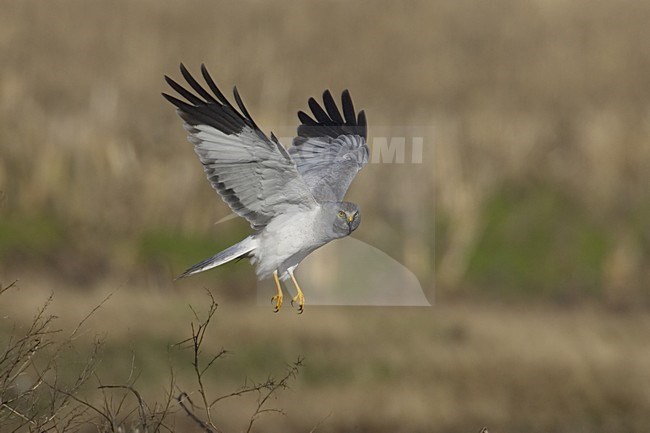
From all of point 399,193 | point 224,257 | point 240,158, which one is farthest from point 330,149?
point 399,193

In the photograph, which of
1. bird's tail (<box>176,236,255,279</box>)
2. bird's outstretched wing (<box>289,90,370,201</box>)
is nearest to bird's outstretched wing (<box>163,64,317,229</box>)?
bird's tail (<box>176,236,255,279</box>)

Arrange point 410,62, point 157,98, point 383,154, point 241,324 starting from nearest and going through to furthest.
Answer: point 241,324
point 383,154
point 157,98
point 410,62

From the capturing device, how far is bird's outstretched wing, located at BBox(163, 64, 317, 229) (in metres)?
6.03

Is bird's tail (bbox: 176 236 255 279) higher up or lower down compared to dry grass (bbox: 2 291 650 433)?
higher up

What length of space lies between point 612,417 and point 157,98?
5.17 m

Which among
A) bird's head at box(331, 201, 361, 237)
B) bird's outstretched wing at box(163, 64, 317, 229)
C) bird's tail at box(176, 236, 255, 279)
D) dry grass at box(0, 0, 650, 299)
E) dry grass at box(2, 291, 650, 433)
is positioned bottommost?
dry grass at box(2, 291, 650, 433)

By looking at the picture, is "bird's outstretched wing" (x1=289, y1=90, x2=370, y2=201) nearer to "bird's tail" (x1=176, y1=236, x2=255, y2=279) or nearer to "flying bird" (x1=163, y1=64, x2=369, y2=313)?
"flying bird" (x1=163, y1=64, x2=369, y2=313)

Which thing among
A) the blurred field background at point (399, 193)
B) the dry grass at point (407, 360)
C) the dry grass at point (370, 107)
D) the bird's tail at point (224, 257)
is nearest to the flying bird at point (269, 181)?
the bird's tail at point (224, 257)

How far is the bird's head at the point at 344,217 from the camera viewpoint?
6.24 meters

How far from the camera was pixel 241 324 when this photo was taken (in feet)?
39.0

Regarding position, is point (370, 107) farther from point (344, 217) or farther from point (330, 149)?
point (344, 217)

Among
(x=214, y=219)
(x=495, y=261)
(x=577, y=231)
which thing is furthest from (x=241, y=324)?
(x=577, y=231)

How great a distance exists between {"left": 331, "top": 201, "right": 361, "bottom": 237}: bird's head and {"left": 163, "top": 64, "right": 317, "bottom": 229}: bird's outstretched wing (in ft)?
0.49

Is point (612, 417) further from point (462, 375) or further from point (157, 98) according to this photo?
point (157, 98)
